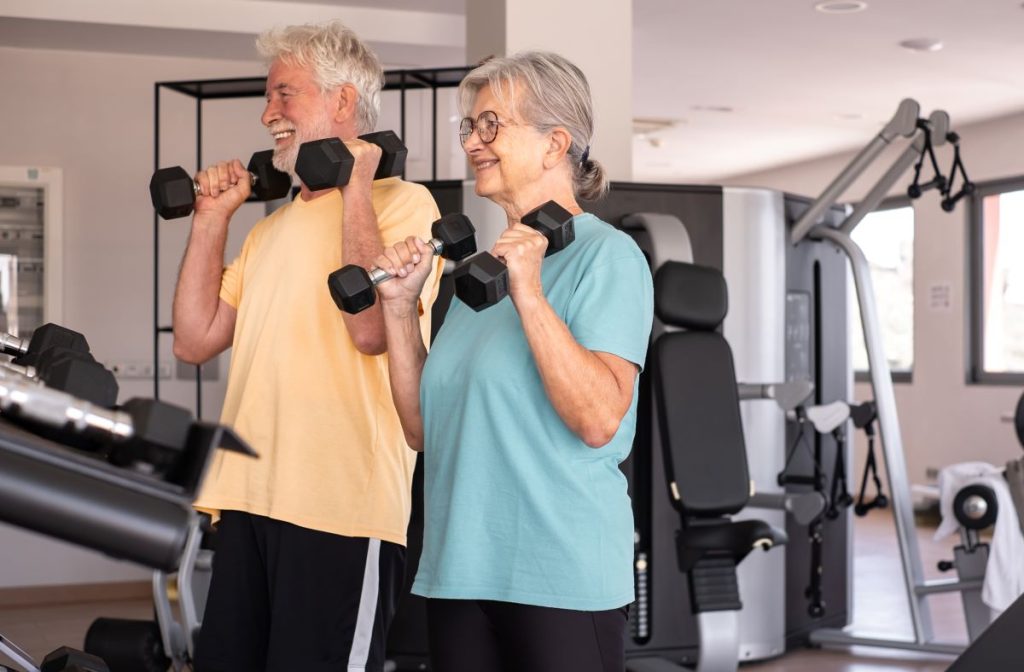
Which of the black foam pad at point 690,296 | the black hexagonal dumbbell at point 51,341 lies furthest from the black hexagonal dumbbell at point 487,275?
the black foam pad at point 690,296

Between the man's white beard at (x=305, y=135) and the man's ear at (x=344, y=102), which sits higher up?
the man's ear at (x=344, y=102)

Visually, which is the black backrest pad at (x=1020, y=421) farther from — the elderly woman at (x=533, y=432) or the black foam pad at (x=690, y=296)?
the elderly woman at (x=533, y=432)

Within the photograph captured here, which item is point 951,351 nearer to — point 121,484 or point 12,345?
point 12,345

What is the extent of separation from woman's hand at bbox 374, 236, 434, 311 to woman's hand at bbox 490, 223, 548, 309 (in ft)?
0.61

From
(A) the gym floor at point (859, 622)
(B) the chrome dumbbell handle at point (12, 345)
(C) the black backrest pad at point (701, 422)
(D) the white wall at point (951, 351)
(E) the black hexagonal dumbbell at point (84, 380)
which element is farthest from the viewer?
(D) the white wall at point (951, 351)

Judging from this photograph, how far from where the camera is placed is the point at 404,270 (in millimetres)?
1587

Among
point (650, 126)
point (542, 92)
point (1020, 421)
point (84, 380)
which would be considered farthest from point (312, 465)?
point (650, 126)

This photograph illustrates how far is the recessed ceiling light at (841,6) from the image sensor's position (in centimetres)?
508

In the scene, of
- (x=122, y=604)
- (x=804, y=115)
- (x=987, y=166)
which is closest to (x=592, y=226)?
(x=122, y=604)

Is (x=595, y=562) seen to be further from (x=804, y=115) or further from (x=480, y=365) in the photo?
(x=804, y=115)

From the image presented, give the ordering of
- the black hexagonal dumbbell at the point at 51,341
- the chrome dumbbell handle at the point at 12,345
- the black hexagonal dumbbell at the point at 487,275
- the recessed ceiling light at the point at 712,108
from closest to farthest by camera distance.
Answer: the black hexagonal dumbbell at the point at 51,341
the chrome dumbbell handle at the point at 12,345
the black hexagonal dumbbell at the point at 487,275
the recessed ceiling light at the point at 712,108

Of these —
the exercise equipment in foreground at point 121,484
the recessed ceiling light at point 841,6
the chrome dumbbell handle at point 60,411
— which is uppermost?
the recessed ceiling light at point 841,6

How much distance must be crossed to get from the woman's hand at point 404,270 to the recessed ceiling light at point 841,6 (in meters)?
4.00

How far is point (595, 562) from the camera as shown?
1429 millimetres
